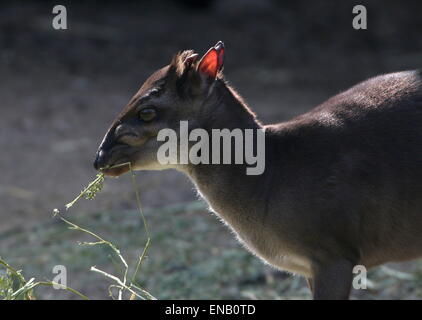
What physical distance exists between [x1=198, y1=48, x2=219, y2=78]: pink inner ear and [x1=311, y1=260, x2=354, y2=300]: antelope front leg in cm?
121

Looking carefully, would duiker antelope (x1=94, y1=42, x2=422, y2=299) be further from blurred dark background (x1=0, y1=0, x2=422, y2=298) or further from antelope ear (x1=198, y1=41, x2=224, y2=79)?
blurred dark background (x1=0, y1=0, x2=422, y2=298)

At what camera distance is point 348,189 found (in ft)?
14.8

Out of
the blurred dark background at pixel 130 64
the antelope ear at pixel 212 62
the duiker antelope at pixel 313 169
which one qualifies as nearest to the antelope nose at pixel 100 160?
the duiker antelope at pixel 313 169

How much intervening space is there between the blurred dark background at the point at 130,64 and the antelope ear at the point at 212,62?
376cm

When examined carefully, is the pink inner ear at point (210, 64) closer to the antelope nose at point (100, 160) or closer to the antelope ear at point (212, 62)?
the antelope ear at point (212, 62)

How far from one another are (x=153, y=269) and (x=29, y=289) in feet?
7.89

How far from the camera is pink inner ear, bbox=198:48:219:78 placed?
15.5ft

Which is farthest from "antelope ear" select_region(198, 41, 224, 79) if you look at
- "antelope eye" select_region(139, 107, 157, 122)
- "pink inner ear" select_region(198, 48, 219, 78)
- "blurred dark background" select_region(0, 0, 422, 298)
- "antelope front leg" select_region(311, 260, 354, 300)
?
"blurred dark background" select_region(0, 0, 422, 298)

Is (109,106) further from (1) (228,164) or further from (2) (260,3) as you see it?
(1) (228,164)

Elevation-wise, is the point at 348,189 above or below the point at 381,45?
below

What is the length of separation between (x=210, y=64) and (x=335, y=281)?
134cm

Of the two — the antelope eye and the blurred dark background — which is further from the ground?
the blurred dark background

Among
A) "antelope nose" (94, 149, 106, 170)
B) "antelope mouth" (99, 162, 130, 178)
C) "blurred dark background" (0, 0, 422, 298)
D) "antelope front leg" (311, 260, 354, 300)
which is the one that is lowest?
"antelope front leg" (311, 260, 354, 300)
